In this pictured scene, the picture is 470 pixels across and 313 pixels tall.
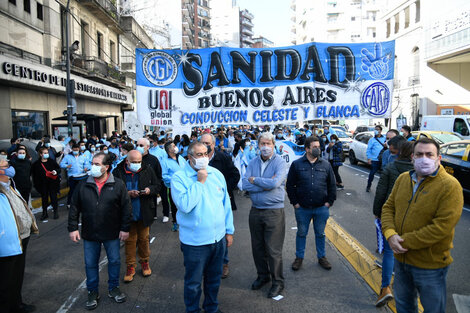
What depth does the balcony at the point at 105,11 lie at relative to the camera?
23.0m

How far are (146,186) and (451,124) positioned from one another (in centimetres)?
1514

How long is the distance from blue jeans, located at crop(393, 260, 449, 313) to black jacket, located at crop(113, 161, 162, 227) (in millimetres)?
3109

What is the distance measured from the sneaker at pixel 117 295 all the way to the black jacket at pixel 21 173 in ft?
14.7

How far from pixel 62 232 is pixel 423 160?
261 inches

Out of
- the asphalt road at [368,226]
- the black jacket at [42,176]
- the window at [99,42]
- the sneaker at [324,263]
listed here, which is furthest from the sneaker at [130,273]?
the window at [99,42]

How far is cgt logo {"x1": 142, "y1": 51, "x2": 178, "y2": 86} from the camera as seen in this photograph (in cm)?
686

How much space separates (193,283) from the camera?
3414mm

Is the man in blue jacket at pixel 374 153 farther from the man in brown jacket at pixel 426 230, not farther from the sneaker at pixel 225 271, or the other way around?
the man in brown jacket at pixel 426 230

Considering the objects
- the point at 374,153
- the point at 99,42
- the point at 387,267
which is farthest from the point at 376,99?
the point at 99,42

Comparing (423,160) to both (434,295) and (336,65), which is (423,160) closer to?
(434,295)

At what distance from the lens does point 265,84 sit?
6785 mm

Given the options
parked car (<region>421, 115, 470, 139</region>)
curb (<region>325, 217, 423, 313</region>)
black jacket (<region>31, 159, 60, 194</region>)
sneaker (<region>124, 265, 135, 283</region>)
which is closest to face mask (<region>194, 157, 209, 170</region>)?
sneaker (<region>124, 265, 135, 283</region>)

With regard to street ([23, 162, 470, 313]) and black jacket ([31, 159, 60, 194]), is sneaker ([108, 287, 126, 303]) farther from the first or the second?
black jacket ([31, 159, 60, 194])

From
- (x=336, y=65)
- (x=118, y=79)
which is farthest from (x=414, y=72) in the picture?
(x=336, y=65)
